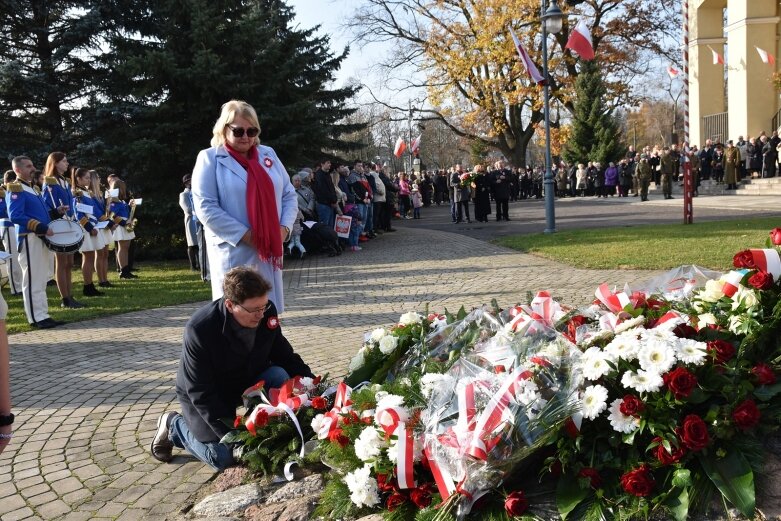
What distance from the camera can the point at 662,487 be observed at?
2818 mm

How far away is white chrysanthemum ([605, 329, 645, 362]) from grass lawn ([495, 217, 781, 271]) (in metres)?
6.53

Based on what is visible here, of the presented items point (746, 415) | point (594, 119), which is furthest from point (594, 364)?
point (594, 119)

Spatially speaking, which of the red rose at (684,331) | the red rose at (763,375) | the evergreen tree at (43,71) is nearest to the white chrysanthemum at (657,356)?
the red rose at (684,331)

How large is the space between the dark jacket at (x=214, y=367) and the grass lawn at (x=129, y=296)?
19.6ft

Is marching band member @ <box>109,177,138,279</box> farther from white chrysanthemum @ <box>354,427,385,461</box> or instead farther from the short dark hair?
white chrysanthemum @ <box>354,427,385,461</box>

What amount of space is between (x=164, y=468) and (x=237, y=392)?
630 millimetres

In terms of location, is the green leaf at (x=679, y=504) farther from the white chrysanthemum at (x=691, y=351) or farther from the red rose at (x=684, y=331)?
the red rose at (x=684, y=331)

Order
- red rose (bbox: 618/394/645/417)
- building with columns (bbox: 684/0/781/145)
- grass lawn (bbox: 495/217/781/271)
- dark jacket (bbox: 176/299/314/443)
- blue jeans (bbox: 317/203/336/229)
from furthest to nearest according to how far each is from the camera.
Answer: building with columns (bbox: 684/0/781/145), blue jeans (bbox: 317/203/336/229), grass lawn (bbox: 495/217/781/271), dark jacket (bbox: 176/299/314/443), red rose (bbox: 618/394/645/417)

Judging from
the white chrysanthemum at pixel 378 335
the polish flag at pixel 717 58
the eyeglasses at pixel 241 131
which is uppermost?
the polish flag at pixel 717 58

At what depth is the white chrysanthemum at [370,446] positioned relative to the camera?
3191 millimetres

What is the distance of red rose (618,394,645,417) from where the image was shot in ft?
9.34

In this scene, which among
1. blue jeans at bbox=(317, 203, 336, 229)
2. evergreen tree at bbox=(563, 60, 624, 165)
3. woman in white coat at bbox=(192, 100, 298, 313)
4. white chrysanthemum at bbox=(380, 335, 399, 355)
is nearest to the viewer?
white chrysanthemum at bbox=(380, 335, 399, 355)

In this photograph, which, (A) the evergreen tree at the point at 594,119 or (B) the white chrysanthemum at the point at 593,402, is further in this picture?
(A) the evergreen tree at the point at 594,119

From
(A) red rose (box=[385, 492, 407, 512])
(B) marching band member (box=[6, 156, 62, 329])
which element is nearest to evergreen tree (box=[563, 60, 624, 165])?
(B) marching band member (box=[6, 156, 62, 329])
